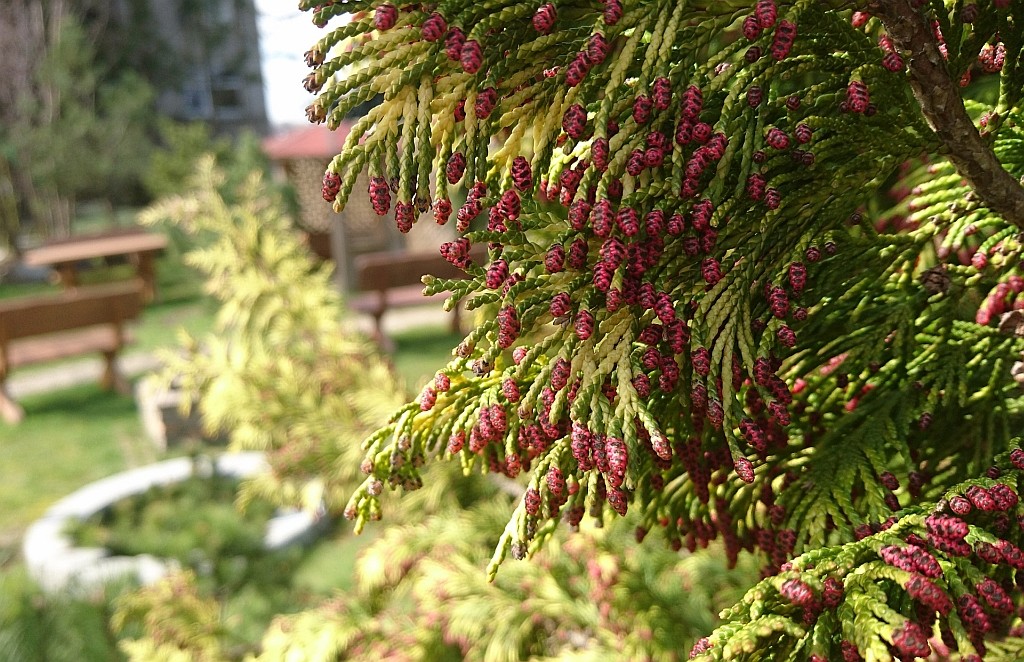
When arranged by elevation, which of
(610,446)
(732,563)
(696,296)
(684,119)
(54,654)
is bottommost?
(54,654)

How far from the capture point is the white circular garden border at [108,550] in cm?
562

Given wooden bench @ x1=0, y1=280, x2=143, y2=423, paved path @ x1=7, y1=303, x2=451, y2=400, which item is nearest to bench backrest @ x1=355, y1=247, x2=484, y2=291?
paved path @ x1=7, y1=303, x2=451, y2=400

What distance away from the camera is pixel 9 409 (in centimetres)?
1092

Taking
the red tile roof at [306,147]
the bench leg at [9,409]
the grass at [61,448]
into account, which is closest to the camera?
the grass at [61,448]

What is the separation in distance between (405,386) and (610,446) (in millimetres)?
3513

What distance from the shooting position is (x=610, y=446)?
1.25 m

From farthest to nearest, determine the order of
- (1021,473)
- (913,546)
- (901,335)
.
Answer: (901,335) < (1021,473) < (913,546)

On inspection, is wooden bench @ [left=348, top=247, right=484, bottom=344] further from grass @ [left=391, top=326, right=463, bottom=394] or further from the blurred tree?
the blurred tree

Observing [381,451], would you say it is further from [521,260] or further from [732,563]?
[732,563]

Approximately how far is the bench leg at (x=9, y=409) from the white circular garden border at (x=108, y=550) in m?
4.35

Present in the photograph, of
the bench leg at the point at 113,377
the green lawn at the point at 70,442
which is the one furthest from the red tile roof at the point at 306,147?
the bench leg at the point at 113,377

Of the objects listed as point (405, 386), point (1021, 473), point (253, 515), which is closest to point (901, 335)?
point (1021, 473)

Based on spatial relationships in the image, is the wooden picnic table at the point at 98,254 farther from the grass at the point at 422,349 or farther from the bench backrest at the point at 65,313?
the grass at the point at 422,349

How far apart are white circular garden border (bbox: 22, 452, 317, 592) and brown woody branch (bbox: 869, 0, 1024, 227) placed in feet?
15.5
